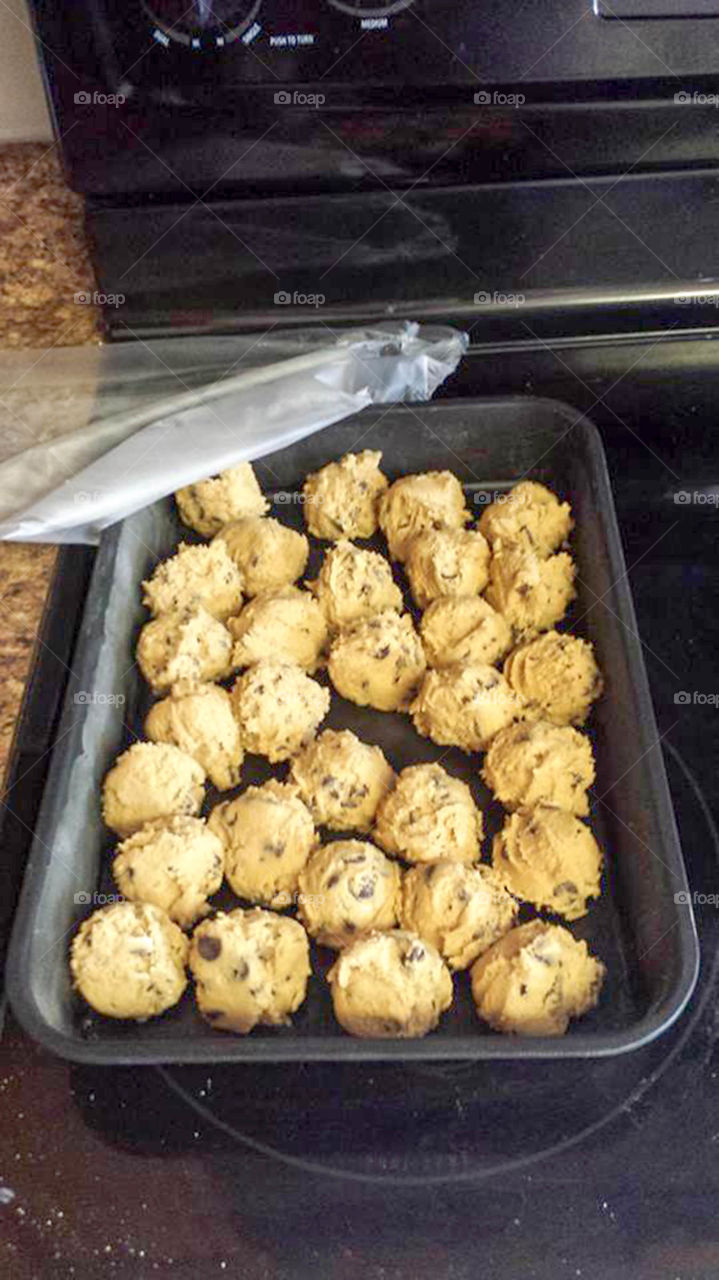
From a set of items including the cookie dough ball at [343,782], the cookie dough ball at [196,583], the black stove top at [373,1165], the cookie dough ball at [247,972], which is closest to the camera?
the black stove top at [373,1165]

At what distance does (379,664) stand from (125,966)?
1.01 feet

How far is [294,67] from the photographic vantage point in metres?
0.81

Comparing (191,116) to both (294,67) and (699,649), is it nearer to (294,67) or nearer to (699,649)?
(294,67)

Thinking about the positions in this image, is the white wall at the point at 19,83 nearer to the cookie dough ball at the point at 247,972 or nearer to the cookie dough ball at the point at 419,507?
the cookie dough ball at the point at 419,507

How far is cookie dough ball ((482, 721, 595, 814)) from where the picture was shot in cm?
83

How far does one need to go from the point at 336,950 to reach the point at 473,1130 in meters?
0.16

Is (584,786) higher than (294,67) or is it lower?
lower

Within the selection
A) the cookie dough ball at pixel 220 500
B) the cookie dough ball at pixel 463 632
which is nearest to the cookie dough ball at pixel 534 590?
the cookie dough ball at pixel 463 632

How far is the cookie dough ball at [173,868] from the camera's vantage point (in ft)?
2.60

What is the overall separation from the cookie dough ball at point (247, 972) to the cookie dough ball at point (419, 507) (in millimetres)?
379

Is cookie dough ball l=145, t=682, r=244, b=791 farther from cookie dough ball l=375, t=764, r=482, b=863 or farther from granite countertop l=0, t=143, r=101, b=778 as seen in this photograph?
granite countertop l=0, t=143, r=101, b=778

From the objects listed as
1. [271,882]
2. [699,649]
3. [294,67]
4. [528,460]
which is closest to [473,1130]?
Result: [271,882]

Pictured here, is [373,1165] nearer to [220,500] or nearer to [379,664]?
[379,664]

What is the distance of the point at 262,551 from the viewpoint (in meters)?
0.99
